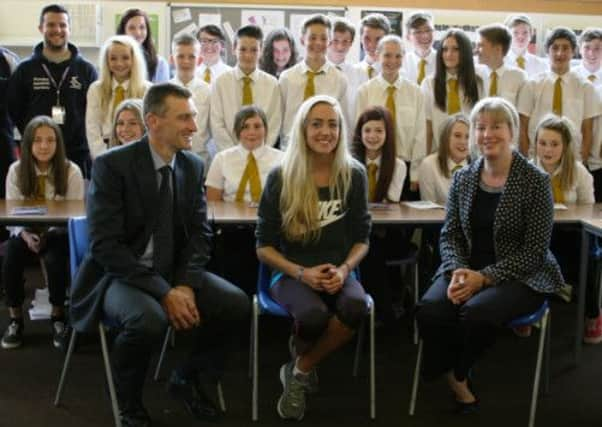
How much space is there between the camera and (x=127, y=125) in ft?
12.3

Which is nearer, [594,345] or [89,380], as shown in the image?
[89,380]

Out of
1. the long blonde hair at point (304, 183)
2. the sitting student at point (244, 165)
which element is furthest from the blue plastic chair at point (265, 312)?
the sitting student at point (244, 165)

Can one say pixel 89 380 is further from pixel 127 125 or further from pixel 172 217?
pixel 127 125

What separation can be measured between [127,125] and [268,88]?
3.48ft

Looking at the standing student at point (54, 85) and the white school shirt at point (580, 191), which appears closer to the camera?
the white school shirt at point (580, 191)

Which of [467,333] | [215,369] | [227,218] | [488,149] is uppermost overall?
[488,149]

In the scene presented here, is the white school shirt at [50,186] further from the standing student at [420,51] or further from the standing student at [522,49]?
the standing student at [522,49]

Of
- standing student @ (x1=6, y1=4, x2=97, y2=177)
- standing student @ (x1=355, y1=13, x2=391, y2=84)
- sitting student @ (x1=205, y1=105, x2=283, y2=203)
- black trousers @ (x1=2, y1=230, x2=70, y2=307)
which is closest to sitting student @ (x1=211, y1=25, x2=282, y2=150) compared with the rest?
sitting student @ (x1=205, y1=105, x2=283, y2=203)

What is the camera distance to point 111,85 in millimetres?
4258

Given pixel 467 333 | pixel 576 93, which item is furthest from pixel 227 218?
pixel 576 93

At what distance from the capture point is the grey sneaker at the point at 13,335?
355 centimetres

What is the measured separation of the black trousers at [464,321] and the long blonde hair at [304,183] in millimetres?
551

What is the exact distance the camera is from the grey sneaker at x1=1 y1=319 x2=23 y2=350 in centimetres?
355

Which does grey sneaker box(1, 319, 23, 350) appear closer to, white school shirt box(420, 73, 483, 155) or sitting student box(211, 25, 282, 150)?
sitting student box(211, 25, 282, 150)
